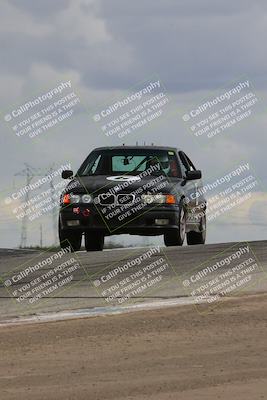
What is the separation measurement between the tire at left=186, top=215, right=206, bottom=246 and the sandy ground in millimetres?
7935

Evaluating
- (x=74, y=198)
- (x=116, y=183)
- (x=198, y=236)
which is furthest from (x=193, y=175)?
(x=198, y=236)

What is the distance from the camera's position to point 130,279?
60.1 feet

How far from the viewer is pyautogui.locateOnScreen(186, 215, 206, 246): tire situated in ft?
79.8

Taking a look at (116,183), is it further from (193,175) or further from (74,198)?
(193,175)

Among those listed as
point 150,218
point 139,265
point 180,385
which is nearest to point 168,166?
point 150,218

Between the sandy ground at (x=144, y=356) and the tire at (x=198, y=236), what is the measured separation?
794cm

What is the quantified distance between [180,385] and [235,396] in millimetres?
693

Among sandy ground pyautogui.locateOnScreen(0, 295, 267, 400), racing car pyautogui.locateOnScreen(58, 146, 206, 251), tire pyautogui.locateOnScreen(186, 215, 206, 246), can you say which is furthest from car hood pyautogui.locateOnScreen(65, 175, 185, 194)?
sandy ground pyautogui.locateOnScreen(0, 295, 267, 400)

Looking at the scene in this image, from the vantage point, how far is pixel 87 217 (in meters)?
21.2

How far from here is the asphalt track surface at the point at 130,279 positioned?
1639cm

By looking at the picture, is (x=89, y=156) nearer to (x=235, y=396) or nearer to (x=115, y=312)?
(x=115, y=312)

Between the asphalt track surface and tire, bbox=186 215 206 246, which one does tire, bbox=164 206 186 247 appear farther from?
tire, bbox=186 215 206 246

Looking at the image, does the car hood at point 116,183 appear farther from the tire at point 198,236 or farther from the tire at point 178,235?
the tire at point 198,236

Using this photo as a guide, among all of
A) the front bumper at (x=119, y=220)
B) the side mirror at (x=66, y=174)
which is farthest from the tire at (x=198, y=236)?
the side mirror at (x=66, y=174)
